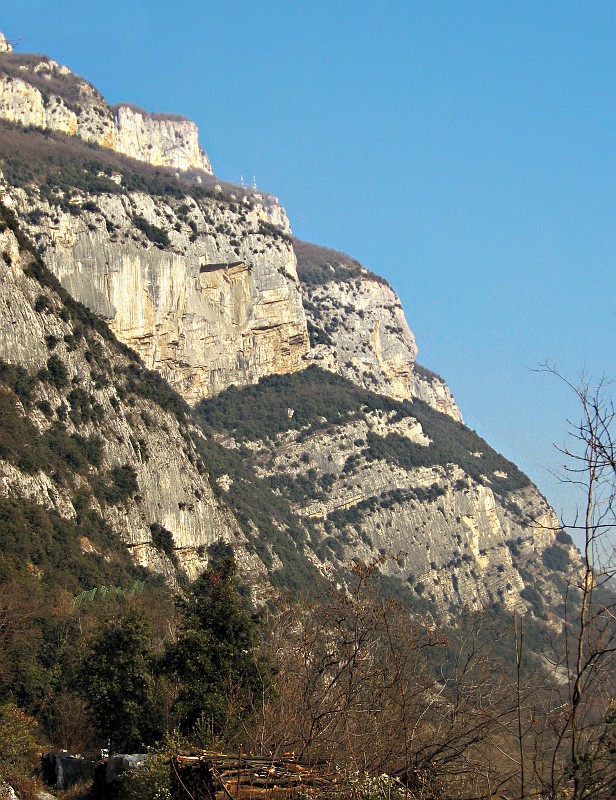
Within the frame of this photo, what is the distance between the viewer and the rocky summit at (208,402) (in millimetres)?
63188

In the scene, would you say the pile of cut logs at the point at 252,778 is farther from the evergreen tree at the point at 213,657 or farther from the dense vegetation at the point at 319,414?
the dense vegetation at the point at 319,414

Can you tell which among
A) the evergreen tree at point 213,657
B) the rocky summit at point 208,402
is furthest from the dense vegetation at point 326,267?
the evergreen tree at point 213,657

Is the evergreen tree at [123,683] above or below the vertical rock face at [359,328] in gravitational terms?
below

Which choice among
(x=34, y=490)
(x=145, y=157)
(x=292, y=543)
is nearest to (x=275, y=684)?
(x=34, y=490)

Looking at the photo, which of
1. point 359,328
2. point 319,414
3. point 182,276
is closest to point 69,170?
point 182,276

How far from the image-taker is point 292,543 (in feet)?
303

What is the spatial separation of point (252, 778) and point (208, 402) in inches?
4107

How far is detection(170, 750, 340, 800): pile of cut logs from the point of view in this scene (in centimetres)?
961

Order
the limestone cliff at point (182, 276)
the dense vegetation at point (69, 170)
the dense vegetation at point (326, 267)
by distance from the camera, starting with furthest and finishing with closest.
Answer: the dense vegetation at point (326, 267), the dense vegetation at point (69, 170), the limestone cliff at point (182, 276)

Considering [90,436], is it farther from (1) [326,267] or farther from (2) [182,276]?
(1) [326,267]

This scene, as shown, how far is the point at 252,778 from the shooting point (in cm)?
966

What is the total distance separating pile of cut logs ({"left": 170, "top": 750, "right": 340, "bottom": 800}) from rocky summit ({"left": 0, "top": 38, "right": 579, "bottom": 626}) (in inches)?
1761

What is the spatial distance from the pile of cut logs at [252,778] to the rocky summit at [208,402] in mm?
44736

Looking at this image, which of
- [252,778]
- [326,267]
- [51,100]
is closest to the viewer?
[252,778]
